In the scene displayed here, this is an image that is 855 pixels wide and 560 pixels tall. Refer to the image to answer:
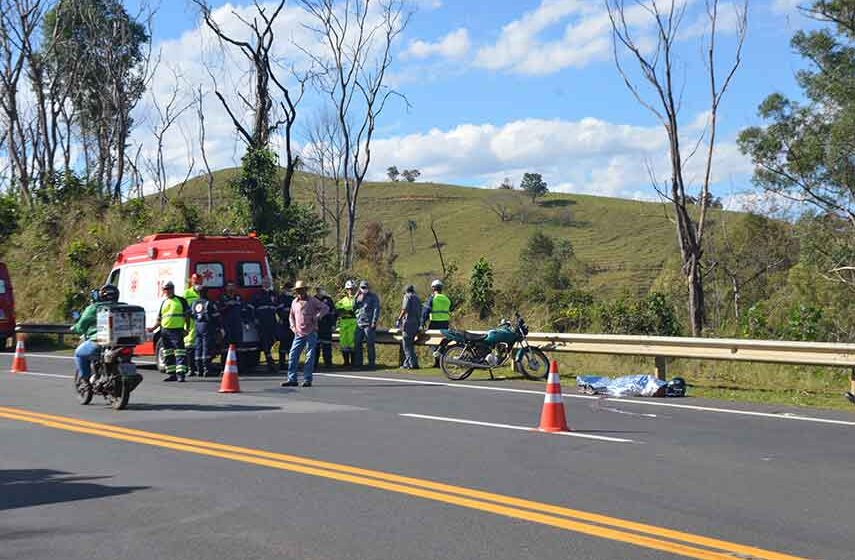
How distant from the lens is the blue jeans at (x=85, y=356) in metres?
13.5

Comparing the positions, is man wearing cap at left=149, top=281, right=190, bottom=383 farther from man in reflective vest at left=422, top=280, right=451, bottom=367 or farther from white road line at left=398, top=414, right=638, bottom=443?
white road line at left=398, top=414, right=638, bottom=443

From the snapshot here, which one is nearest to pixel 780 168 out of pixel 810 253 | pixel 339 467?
pixel 810 253

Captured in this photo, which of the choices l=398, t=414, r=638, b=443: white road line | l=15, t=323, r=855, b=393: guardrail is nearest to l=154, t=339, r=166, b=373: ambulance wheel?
l=15, t=323, r=855, b=393: guardrail

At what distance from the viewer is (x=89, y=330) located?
13.5 m

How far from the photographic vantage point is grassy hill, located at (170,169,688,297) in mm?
85500

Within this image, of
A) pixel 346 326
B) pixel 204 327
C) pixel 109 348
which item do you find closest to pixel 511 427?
pixel 109 348

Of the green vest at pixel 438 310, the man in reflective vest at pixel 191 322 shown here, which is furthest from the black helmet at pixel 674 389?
the man in reflective vest at pixel 191 322

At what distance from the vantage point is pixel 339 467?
899cm

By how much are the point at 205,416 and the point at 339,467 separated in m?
4.01

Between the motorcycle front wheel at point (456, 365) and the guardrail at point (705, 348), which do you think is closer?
the guardrail at point (705, 348)

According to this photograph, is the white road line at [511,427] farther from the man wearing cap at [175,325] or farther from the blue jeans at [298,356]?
the man wearing cap at [175,325]

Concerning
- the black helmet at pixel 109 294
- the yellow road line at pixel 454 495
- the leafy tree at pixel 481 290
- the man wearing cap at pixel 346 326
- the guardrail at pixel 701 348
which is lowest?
the yellow road line at pixel 454 495

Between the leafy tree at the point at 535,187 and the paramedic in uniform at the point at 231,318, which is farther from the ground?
the leafy tree at the point at 535,187

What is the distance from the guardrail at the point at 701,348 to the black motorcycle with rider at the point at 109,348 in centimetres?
709
